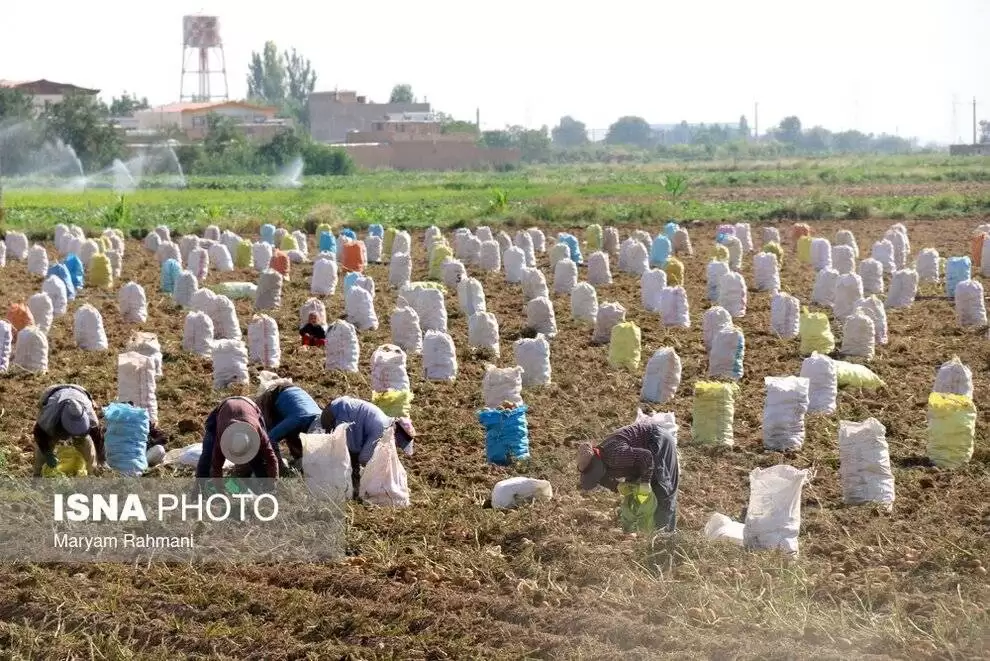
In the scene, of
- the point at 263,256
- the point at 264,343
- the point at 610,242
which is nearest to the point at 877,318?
the point at 264,343

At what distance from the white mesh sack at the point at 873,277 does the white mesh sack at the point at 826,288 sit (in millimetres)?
984

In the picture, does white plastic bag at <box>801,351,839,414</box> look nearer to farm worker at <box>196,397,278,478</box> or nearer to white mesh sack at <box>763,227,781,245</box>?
farm worker at <box>196,397,278,478</box>

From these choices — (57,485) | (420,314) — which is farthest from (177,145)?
(57,485)

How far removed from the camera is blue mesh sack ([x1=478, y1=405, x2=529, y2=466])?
8977 millimetres

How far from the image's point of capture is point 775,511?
7.05 metres

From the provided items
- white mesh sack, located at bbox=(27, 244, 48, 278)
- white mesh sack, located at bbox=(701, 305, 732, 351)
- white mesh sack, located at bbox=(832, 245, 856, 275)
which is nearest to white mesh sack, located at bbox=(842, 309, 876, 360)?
white mesh sack, located at bbox=(701, 305, 732, 351)

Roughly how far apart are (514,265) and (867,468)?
33.9ft

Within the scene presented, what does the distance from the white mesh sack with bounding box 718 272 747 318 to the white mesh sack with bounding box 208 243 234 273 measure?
7.39m

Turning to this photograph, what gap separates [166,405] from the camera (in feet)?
35.4

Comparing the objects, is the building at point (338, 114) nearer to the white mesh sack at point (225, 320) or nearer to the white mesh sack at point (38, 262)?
the white mesh sack at point (38, 262)

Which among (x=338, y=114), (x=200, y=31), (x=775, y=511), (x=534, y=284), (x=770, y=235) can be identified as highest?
(x=200, y=31)

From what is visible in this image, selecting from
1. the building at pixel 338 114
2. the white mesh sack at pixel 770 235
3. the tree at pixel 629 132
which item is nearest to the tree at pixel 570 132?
the tree at pixel 629 132

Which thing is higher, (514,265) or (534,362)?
(514,265)

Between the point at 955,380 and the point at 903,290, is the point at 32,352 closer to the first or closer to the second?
the point at 955,380
